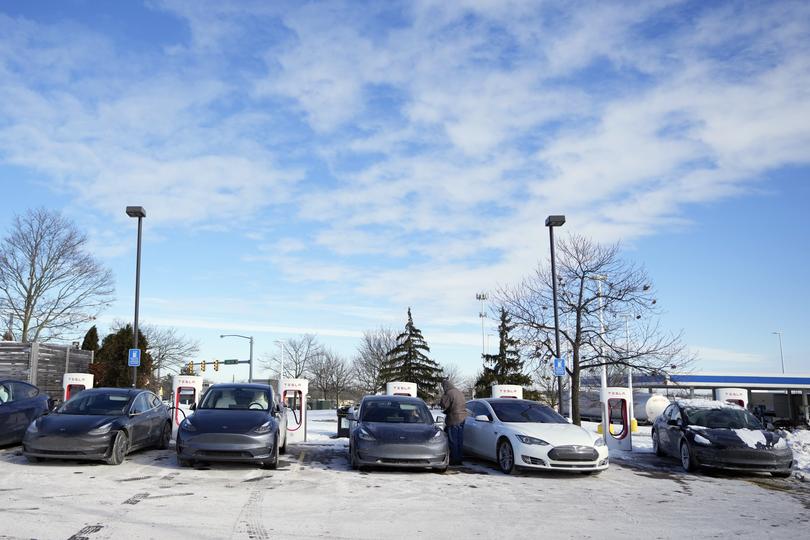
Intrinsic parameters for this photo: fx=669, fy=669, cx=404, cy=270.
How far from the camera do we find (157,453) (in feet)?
43.4

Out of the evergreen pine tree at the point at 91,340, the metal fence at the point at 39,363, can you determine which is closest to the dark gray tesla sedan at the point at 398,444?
the metal fence at the point at 39,363

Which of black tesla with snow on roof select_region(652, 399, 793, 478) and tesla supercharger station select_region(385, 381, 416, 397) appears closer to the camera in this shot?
black tesla with snow on roof select_region(652, 399, 793, 478)

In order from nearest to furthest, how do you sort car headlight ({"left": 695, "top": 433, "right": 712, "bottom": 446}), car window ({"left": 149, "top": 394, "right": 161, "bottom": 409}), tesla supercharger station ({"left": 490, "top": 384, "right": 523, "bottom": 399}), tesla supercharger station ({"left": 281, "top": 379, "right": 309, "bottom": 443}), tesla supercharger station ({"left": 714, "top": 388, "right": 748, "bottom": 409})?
car headlight ({"left": 695, "top": 433, "right": 712, "bottom": 446})
car window ({"left": 149, "top": 394, "right": 161, "bottom": 409})
tesla supercharger station ({"left": 281, "top": 379, "right": 309, "bottom": 443})
tesla supercharger station ({"left": 714, "top": 388, "right": 748, "bottom": 409})
tesla supercharger station ({"left": 490, "top": 384, "right": 523, "bottom": 399})

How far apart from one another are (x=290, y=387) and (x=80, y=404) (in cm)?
529

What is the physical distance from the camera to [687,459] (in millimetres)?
12586

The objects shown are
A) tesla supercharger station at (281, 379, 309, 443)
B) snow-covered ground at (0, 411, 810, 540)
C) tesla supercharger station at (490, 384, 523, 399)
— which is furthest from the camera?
tesla supercharger station at (490, 384, 523, 399)

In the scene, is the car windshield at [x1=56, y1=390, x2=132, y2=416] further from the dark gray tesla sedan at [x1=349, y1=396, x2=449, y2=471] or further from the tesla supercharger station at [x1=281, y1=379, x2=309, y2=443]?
the tesla supercharger station at [x1=281, y1=379, x2=309, y2=443]

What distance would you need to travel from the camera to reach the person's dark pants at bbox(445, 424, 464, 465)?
42.3ft

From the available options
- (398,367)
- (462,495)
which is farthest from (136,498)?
(398,367)

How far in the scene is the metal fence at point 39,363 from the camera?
20.9m

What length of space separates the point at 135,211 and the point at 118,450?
11.9 meters

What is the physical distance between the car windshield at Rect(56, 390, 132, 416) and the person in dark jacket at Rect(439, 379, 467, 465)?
6.01 meters

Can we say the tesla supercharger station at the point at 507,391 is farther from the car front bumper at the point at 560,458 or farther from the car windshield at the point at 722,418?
the car front bumper at the point at 560,458

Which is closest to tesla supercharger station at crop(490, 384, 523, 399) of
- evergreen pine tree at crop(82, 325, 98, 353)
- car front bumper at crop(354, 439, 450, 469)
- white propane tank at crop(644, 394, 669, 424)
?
car front bumper at crop(354, 439, 450, 469)
